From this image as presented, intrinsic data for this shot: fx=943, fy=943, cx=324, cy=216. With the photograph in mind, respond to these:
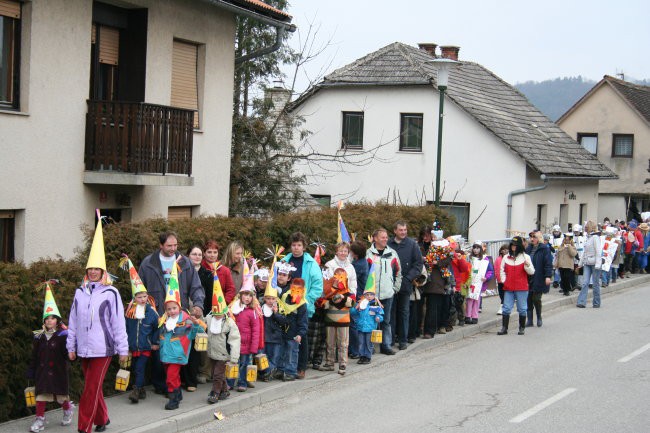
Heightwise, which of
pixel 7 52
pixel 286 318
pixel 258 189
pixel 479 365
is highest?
pixel 7 52

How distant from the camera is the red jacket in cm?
1108

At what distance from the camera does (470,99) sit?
3206 cm

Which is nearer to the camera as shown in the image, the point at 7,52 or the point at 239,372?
the point at 239,372

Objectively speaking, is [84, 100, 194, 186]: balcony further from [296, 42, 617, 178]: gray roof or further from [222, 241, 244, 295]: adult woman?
[296, 42, 617, 178]: gray roof

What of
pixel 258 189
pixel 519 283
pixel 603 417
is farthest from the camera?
pixel 258 189

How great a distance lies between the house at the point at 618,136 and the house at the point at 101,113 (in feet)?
113

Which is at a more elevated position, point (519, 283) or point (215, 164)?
point (215, 164)

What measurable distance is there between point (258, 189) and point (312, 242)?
10116 mm

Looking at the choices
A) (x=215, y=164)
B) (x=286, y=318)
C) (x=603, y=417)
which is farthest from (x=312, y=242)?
(x=603, y=417)

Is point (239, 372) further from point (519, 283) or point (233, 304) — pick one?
point (519, 283)

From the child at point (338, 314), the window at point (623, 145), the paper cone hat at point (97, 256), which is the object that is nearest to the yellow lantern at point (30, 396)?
the paper cone hat at point (97, 256)

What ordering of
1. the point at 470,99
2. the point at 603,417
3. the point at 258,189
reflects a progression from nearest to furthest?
the point at 603,417 → the point at 258,189 → the point at 470,99

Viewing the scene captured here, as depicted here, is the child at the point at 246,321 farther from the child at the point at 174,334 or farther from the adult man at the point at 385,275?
the adult man at the point at 385,275

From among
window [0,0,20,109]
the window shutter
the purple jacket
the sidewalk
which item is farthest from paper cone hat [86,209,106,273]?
the window shutter
